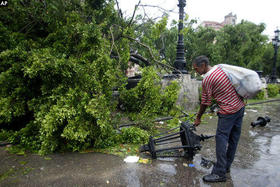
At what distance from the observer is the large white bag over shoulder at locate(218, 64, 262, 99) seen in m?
2.59

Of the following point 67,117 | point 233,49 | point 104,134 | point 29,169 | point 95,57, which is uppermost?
point 233,49

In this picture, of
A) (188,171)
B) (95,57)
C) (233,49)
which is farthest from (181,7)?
(233,49)

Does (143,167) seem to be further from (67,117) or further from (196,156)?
(67,117)

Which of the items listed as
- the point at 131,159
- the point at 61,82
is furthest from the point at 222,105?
the point at 61,82

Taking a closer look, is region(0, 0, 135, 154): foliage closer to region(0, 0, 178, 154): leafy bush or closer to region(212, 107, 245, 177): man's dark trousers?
region(0, 0, 178, 154): leafy bush

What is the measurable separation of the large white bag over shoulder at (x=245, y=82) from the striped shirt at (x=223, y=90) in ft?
0.23

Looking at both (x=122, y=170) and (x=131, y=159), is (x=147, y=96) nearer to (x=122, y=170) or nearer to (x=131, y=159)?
(x=131, y=159)

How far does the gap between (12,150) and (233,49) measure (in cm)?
1950

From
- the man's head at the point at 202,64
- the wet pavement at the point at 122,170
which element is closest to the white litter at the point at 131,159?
the wet pavement at the point at 122,170

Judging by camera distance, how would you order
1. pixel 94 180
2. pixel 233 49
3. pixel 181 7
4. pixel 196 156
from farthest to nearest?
pixel 233 49 → pixel 181 7 → pixel 196 156 → pixel 94 180

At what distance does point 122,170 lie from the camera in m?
3.19

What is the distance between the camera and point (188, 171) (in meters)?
3.18

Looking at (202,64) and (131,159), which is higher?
(202,64)

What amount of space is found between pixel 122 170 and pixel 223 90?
81.2 inches
